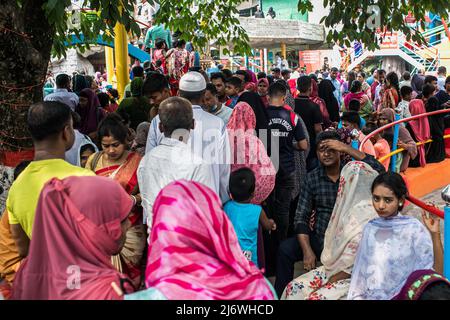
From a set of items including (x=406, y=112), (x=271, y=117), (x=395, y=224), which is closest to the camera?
(x=395, y=224)

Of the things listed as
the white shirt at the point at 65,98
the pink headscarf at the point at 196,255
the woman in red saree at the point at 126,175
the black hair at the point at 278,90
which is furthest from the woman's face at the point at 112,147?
the white shirt at the point at 65,98

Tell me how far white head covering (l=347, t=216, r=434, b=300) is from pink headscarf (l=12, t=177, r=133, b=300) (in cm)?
177

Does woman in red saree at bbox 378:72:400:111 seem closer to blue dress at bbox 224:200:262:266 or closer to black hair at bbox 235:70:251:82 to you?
black hair at bbox 235:70:251:82

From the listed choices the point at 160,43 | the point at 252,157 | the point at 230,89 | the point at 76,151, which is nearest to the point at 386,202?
the point at 252,157

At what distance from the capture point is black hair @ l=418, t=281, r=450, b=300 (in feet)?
9.59

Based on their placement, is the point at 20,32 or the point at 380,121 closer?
the point at 20,32

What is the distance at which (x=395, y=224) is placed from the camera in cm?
376

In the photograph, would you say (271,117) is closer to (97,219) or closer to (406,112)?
(97,219)

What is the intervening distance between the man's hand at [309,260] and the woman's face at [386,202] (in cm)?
91

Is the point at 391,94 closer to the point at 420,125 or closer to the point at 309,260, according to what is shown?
the point at 420,125

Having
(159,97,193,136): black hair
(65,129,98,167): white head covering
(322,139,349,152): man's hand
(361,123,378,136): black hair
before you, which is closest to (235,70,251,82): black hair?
(361,123,378,136): black hair
